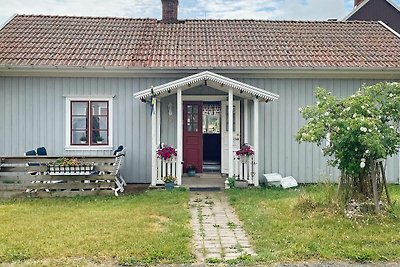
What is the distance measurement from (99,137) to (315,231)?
7.53 meters

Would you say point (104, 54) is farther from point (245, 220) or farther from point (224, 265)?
point (224, 265)

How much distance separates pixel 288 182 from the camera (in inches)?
471

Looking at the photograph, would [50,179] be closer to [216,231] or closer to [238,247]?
[216,231]

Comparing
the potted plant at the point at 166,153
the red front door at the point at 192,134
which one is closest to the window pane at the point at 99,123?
the potted plant at the point at 166,153

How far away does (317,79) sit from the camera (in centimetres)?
1259

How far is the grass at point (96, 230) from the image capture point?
5.65 metres

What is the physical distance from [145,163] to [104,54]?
136 inches

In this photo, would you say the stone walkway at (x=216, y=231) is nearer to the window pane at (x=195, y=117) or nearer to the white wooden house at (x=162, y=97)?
the white wooden house at (x=162, y=97)

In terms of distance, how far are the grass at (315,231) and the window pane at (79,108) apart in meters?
5.46

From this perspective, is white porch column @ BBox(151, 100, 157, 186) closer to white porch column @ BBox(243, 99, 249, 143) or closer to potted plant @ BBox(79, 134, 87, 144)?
potted plant @ BBox(79, 134, 87, 144)

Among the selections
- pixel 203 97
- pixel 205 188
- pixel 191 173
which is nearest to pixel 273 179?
pixel 205 188

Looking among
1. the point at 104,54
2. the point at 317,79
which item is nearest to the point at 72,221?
the point at 104,54

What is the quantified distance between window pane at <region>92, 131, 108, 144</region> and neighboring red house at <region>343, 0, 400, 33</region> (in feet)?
49.2

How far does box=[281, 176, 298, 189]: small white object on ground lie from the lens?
38.9 feet
